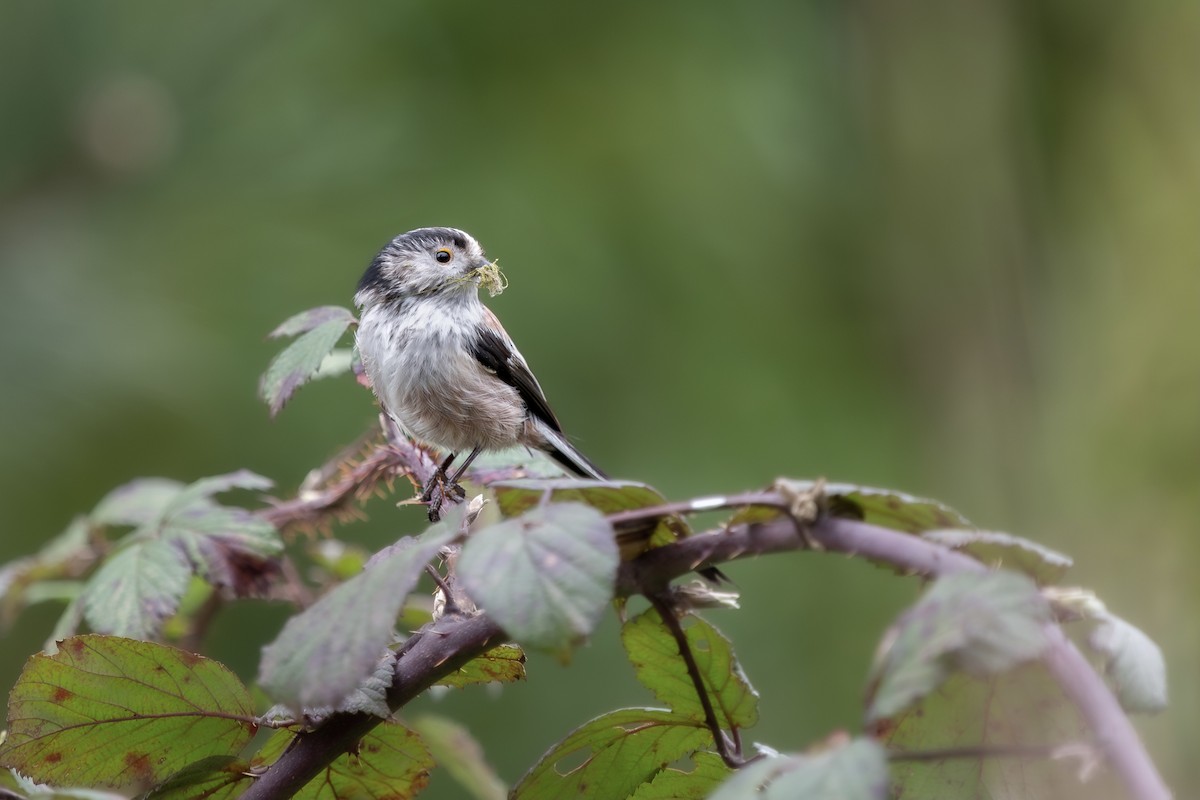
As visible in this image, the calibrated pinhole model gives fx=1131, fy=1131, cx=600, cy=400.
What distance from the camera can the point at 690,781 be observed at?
4.00 ft

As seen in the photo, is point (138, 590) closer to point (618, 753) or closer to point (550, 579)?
point (618, 753)

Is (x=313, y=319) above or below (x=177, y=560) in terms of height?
above

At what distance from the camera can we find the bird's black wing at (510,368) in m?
A: 3.15

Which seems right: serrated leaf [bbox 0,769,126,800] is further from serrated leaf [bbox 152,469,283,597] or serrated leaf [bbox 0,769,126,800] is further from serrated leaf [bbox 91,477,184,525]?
serrated leaf [bbox 91,477,184,525]

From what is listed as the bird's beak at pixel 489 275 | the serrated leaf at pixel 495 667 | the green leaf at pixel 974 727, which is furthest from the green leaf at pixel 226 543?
the green leaf at pixel 974 727

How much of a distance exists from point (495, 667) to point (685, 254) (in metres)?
5.07

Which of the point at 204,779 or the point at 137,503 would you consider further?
the point at 137,503

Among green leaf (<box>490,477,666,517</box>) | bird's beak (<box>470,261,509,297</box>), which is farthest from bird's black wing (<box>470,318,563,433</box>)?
green leaf (<box>490,477,666,517</box>)

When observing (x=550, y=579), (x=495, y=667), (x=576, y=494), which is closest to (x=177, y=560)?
(x=495, y=667)

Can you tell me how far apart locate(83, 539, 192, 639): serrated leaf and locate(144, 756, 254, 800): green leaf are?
2.15ft

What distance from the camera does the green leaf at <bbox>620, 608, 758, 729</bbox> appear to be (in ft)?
3.81

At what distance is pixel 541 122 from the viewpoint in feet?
20.4

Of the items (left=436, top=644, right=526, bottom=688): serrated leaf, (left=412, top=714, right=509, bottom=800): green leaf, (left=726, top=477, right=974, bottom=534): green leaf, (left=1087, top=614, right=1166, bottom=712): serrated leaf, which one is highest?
(left=726, top=477, right=974, bottom=534): green leaf

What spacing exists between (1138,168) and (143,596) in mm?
6620
